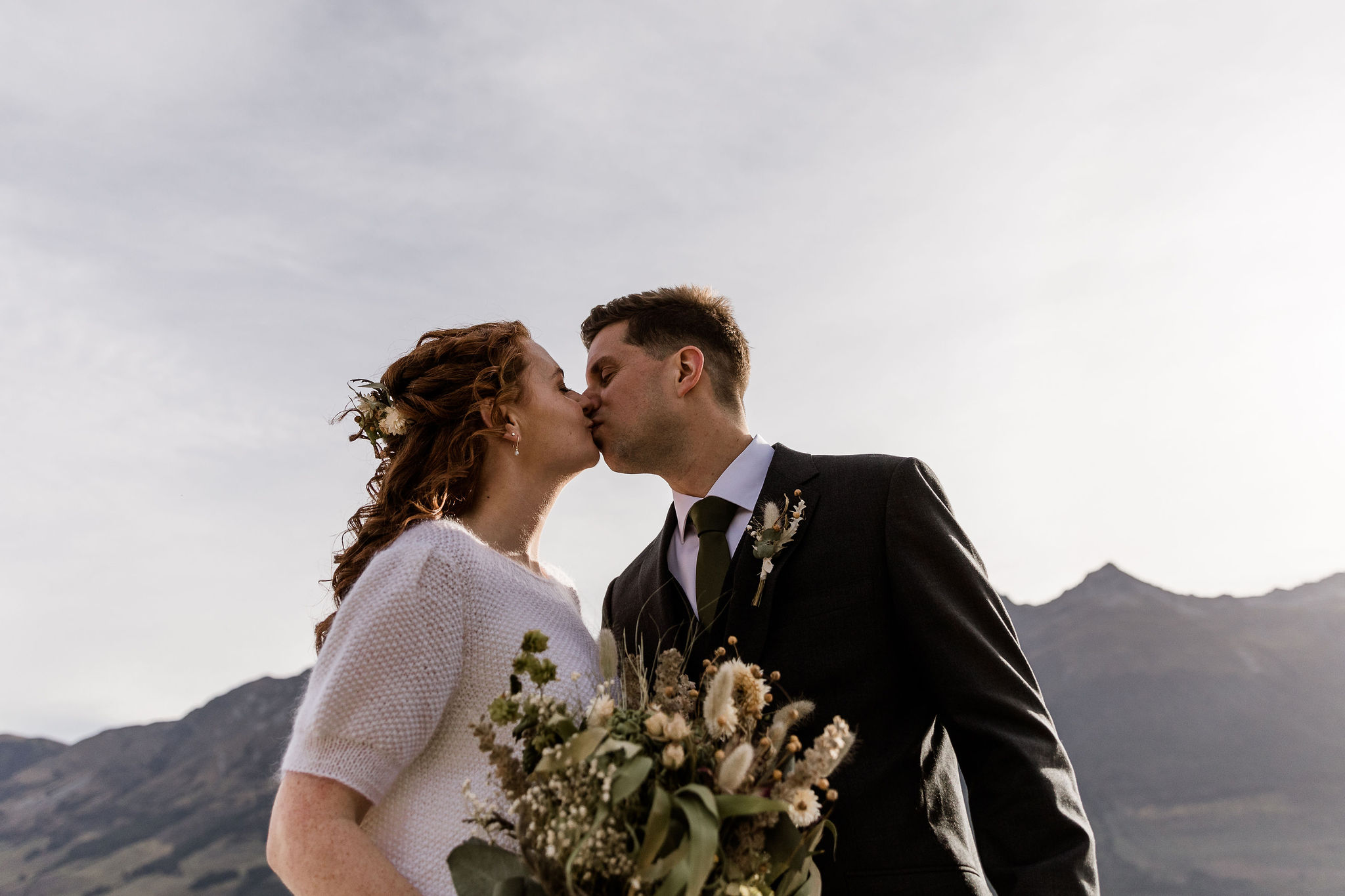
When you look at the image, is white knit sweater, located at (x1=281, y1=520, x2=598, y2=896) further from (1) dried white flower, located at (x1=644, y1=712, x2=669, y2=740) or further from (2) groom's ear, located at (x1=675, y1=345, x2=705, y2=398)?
(2) groom's ear, located at (x1=675, y1=345, x2=705, y2=398)

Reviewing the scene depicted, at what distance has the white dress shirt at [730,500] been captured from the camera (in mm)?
3576

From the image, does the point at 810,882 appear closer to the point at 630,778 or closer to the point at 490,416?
the point at 630,778

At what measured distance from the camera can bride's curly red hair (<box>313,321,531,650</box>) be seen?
326 centimetres

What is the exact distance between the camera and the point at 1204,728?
1549 inches

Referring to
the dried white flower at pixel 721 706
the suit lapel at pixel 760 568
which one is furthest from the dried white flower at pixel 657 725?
the suit lapel at pixel 760 568

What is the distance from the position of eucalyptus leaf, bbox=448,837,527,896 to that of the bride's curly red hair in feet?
4.74

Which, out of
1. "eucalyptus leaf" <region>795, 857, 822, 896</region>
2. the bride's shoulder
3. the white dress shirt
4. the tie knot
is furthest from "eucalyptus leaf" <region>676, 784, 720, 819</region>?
the tie knot

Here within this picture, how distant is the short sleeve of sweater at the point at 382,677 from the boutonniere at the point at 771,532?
1.14m

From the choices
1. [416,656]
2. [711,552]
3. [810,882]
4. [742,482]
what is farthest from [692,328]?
[810,882]

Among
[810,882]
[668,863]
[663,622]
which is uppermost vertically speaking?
[663,622]

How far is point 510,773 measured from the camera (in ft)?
6.17

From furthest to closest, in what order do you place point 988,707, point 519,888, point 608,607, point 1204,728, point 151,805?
point 151,805 < point 1204,728 < point 608,607 < point 988,707 < point 519,888

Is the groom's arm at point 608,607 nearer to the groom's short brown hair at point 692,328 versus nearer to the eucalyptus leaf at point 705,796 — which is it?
the groom's short brown hair at point 692,328

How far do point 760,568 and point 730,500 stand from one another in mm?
457
